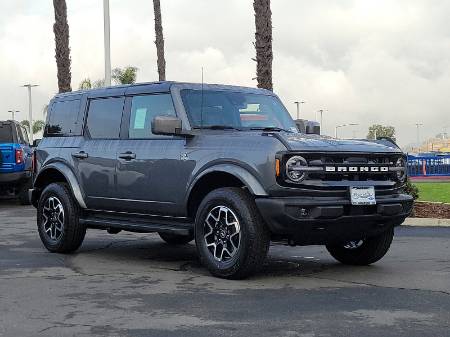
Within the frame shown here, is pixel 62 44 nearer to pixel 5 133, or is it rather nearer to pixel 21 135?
pixel 21 135

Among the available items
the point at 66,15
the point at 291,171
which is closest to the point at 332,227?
the point at 291,171

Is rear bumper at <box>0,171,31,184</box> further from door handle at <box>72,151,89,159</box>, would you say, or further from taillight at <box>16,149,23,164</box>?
door handle at <box>72,151,89,159</box>

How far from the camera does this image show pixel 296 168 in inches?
253

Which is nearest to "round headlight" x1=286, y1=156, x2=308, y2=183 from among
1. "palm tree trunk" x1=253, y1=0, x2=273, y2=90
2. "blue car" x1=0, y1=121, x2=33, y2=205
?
"palm tree trunk" x1=253, y1=0, x2=273, y2=90

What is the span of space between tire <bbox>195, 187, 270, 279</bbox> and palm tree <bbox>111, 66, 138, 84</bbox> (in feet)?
111

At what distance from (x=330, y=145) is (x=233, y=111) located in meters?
1.45

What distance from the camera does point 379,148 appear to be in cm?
704

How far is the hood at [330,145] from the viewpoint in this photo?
21.3 ft

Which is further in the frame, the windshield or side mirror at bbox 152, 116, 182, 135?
the windshield

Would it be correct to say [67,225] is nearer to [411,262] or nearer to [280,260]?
[280,260]

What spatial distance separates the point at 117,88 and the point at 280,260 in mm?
2811

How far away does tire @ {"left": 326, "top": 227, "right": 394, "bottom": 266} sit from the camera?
762cm

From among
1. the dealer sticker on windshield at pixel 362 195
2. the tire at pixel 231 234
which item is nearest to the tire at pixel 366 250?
the dealer sticker on windshield at pixel 362 195

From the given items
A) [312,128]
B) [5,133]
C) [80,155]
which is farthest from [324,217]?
[5,133]
